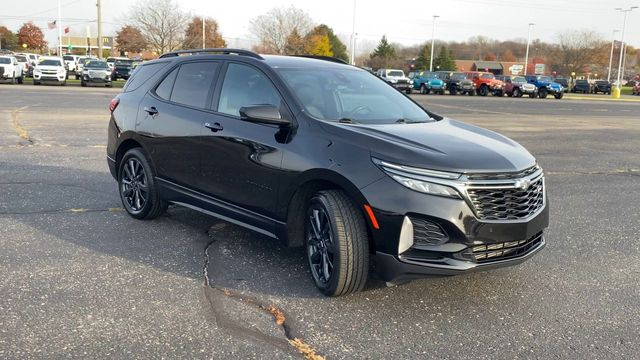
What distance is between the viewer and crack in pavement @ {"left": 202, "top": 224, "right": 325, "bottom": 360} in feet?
11.1

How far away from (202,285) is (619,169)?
341 inches

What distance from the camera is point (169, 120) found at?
5.45 m

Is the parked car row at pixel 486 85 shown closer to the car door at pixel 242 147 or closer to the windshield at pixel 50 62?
the windshield at pixel 50 62

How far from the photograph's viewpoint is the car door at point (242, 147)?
4.39 metres

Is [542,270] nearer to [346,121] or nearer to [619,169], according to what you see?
[346,121]

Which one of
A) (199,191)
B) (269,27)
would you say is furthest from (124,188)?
(269,27)

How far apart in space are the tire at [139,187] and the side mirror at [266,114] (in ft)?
6.08

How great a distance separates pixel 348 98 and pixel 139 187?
249cm

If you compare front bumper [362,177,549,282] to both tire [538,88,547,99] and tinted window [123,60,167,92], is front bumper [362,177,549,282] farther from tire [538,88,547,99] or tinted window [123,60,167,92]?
tire [538,88,547,99]

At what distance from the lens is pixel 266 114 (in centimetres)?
425

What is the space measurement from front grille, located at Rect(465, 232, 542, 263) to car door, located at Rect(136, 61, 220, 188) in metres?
2.56

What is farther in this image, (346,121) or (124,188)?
(124,188)

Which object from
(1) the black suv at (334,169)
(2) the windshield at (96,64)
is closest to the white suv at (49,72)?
(2) the windshield at (96,64)

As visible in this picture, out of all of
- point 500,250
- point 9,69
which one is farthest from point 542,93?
point 500,250
